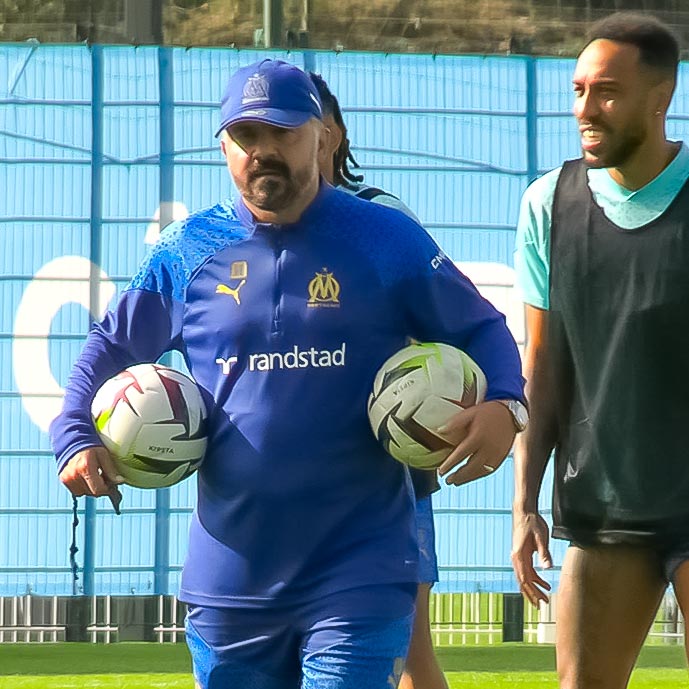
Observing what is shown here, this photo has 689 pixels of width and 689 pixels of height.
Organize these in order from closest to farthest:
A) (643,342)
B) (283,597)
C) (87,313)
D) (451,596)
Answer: (283,597)
(643,342)
(87,313)
(451,596)

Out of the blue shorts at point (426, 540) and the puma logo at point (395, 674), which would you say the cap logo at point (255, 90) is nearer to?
the puma logo at point (395, 674)

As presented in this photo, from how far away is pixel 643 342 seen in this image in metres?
4.28

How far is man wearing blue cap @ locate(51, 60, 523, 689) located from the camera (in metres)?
3.64

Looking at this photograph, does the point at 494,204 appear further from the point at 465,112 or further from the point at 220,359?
the point at 220,359

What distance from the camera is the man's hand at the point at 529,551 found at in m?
4.43

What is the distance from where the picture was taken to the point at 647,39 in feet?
14.2

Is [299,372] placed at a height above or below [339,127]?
below

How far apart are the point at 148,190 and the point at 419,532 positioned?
14.4ft

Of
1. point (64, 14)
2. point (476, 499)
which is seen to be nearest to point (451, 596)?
point (476, 499)

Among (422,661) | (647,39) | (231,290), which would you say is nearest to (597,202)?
(647,39)

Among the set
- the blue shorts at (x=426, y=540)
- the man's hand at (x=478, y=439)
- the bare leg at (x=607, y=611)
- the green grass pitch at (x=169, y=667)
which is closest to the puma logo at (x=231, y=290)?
the man's hand at (x=478, y=439)

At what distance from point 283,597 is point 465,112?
239 inches

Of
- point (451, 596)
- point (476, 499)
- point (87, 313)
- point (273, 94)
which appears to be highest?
point (273, 94)

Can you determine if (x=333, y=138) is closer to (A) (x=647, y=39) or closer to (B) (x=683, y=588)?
(A) (x=647, y=39)
